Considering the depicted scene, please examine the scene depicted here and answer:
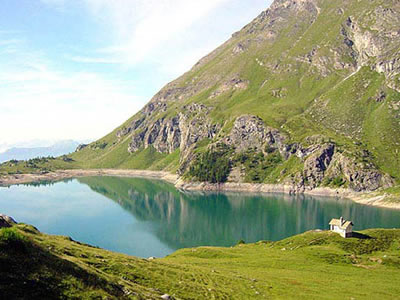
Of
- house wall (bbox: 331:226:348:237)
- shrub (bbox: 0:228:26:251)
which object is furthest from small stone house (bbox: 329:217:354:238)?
shrub (bbox: 0:228:26:251)

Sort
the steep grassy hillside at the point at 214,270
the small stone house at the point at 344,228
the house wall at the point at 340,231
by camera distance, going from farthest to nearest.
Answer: the house wall at the point at 340,231
the small stone house at the point at 344,228
the steep grassy hillside at the point at 214,270

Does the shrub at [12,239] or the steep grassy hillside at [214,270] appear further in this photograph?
the shrub at [12,239]

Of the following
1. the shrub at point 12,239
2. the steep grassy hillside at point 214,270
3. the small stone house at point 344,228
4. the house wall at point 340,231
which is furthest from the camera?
the house wall at point 340,231

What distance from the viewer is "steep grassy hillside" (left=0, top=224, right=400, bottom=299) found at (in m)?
25.1

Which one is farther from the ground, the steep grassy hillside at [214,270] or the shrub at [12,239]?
the shrub at [12,239]

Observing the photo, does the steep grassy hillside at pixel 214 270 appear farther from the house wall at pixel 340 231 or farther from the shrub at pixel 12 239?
the house wall at pixel 340 231

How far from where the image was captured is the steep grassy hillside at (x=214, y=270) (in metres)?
25.1

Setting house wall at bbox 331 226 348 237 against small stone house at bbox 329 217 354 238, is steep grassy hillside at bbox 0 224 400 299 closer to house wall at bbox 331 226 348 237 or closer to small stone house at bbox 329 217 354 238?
house wall at bbox 331 226 348 237

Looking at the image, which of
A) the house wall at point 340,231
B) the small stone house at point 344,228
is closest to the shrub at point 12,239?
the small stone house at point 344,228

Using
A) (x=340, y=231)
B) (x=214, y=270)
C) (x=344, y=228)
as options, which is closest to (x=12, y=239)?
(x=214, y=270)

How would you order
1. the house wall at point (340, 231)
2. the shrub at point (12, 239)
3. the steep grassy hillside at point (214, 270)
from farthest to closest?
the house wall at point (340, 231) → the shrub at point (12, 239) → the steep grassy hillside at point (214, 270)

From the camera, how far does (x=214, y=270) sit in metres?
59.8

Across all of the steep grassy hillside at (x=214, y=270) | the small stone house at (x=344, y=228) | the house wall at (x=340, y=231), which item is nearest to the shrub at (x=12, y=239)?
the steep grassy hillside at (x=214, y=270)

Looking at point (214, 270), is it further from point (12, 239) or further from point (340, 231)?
point (340, 231)
